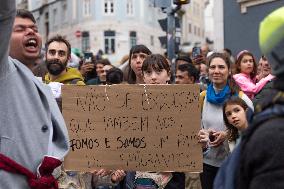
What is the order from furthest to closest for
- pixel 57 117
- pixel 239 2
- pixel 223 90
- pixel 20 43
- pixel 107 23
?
1. pixel 107 23
2. pixel 239 2
3. pixel 223 90
4. pixel 20 43
5. pixel 57 117

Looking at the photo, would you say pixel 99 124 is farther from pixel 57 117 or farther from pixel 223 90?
pixel 57 117

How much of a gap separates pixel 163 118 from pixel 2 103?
78.4 inches

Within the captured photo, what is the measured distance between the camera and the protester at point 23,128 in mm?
2555

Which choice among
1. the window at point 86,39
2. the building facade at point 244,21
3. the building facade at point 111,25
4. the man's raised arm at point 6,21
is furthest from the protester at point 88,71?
the window at point 86,39

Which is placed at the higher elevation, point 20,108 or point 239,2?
point 239,2

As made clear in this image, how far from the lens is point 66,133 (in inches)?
111

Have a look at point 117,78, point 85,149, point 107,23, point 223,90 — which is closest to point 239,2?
point 117,78

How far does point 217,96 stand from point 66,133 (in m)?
2.39

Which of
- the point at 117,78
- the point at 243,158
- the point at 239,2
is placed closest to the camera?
the point at 243,158

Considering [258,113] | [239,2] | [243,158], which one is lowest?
[243,158]

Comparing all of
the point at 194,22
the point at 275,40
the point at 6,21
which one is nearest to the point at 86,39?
the point at 194,22

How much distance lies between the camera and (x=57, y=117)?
9.21 ft

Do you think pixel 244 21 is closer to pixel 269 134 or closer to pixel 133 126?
pixel 133 126

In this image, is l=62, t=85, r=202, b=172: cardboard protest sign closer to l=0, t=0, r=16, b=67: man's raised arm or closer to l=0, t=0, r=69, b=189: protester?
l=0, t=0, r=69, b=189: protester
